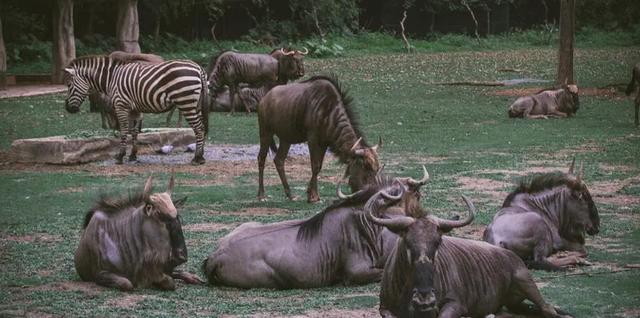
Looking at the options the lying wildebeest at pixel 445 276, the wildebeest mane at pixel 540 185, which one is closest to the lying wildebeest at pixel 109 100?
the wildebeest mane at pixel 540 185

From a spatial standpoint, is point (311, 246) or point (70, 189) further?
point (70, 189)

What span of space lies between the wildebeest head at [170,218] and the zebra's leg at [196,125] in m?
8.07

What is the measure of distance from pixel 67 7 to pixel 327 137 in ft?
65.2

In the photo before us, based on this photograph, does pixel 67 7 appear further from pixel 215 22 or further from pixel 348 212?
pixel 348 212

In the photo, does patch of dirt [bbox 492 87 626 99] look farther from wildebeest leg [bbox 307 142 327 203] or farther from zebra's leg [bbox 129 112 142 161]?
wildebeest leg [bbox 307 142 327 203]

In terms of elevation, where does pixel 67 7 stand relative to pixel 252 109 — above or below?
above

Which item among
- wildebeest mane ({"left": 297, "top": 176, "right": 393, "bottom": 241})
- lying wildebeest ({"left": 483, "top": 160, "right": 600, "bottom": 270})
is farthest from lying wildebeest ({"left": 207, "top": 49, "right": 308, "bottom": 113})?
wildebeest mane ({"left": 297, "top": 176, "right": 393, "bottom": 241})

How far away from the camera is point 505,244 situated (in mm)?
9180

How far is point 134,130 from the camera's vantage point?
17328 millimetres

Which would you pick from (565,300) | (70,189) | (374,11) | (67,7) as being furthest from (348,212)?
(374,11)

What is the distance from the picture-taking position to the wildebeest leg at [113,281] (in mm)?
8602

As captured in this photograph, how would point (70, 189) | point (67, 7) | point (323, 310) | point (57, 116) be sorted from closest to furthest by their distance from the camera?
1. point (323, 310)
2. point (70, 189)
3. point (57, 116)
4. point (67, 7)

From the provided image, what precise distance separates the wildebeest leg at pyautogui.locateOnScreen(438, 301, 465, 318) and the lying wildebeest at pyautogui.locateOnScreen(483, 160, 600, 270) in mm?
2017

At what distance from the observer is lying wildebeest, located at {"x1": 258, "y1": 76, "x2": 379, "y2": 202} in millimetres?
12742
